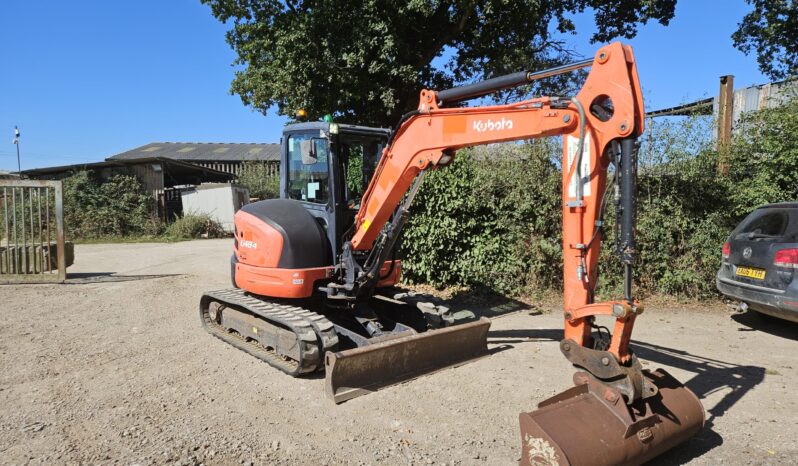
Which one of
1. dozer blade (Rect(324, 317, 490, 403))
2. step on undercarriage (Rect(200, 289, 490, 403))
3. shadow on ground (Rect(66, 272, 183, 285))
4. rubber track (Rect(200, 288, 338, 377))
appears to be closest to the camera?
dozer blade (Rect(324, 317, 490, 403))

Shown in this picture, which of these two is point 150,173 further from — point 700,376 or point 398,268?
point 700,376

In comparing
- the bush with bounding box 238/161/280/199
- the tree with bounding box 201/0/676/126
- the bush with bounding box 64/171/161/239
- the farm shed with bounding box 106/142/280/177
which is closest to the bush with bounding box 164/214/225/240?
the bush with bounding box 64/171/161/239

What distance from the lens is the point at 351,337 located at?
5.36 metres

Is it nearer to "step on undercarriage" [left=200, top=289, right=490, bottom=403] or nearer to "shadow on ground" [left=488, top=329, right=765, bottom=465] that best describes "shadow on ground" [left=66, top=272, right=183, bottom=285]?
"step on undercarriage" [left=200, top=289, right=490, bottom=403]

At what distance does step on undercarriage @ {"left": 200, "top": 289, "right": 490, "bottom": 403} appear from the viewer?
15.8 ft

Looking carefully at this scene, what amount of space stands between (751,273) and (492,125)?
4.63m

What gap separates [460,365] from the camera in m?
5.52

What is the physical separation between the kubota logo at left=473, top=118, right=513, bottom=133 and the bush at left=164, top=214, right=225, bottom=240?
18.4 metres

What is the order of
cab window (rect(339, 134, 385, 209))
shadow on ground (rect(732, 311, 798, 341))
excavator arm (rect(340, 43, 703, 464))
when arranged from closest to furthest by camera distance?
excavator arm (rect(340, 43, 703, 464)), cab window (rect(339, 134, 385, 209)), shadow on ground (rect(732, 311, 798, 341))

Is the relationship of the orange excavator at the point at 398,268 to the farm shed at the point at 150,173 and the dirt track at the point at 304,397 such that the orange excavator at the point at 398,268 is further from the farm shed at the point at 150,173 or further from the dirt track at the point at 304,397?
the farm shed at the point at 150,173

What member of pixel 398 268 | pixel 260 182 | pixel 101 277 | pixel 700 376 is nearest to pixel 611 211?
pixel 700 376

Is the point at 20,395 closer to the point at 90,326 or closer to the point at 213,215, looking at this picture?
the point at 90,326

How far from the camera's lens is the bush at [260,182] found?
23.5m

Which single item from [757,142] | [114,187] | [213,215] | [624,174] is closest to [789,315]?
[757,142]
